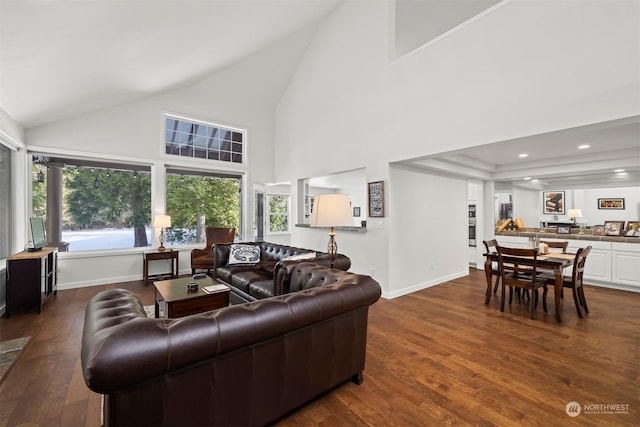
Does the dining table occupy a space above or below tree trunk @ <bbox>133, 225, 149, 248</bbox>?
below

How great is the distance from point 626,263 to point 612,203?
6.74 ft

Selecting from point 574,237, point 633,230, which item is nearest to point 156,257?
point 574,237

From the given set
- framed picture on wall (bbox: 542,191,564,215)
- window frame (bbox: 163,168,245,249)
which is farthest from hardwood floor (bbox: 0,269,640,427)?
framed picture on wall (bbox: 542,191,564,215)

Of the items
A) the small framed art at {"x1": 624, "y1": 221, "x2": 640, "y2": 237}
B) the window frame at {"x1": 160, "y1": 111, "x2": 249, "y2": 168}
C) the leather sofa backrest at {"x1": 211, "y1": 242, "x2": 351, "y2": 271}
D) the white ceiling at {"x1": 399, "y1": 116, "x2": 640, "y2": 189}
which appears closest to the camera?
the white ceiling at {"x1": 399, "y1": 116, "x2": 640, "y2": 189}

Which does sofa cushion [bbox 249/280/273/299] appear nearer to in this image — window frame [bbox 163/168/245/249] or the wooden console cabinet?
the wooden console cabinet

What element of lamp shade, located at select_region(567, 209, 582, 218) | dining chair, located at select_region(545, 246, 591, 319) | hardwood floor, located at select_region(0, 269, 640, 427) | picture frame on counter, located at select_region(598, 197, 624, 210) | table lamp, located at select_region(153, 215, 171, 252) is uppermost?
picture frame on counter, located at select_region(598, 197, 624, 210)

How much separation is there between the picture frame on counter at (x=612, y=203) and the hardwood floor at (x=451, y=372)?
A: 10.6 ft

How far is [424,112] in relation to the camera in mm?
3801

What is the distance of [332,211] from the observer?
273 cm

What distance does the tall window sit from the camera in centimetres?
384

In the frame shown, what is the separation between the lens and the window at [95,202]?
462 cm

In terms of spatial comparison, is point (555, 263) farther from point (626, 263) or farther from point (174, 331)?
point (174, 331)

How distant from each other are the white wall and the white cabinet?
250 centimetres

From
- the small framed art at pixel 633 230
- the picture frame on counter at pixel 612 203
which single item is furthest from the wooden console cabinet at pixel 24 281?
the picture frame on counter at pixel 612 203
